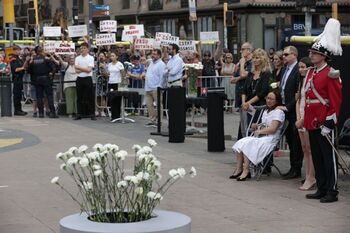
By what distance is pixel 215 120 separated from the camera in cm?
1427

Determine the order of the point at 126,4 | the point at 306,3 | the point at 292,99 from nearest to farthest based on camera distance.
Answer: the point at 292,99
the point at 306,3
the point at 126,4

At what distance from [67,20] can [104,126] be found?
142 ft

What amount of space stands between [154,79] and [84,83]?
7.82 feet

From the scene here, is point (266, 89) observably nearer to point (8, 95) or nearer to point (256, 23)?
point (8, 95)

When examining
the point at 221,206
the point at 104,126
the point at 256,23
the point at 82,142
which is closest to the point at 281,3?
the point at 256,23

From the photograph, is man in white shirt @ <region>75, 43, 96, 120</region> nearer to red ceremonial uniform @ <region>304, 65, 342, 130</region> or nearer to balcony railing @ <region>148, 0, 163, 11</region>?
red ceremonial uniform @ <region>304, 65, 342, 130</region>

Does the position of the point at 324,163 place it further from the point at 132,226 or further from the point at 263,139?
the point at 132,226

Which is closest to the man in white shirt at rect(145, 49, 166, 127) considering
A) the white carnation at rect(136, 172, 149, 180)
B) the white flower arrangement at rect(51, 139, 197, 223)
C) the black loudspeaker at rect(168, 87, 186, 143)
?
the black loudspeaker at rect(168, 87, 186, 143)

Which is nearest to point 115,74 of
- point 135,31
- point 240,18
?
point 135,31

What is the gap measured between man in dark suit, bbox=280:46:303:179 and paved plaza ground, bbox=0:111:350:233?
301 millimetres

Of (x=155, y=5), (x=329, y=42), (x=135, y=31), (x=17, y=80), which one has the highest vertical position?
(x=155, y=5)

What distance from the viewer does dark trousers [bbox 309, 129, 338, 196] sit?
31.6 feet

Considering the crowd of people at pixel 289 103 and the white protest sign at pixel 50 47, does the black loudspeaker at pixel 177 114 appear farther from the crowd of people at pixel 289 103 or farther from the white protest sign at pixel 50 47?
the white protest sign at pixel 50 47

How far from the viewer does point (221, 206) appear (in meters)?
9.35
